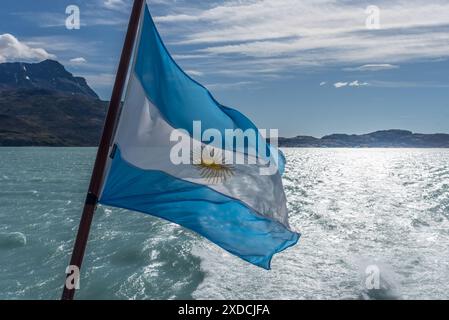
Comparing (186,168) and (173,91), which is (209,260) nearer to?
(186,168)

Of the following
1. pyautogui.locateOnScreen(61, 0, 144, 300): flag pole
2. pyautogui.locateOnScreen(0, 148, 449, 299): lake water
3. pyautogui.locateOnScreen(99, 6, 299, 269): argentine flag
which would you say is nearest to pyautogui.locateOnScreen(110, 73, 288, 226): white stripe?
pyautogui.locateOnScreen(99, 6, 299, 269): argentine flag

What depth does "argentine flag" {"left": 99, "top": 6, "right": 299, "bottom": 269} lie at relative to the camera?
6.31 metres

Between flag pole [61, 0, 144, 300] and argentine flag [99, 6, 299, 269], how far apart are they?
514 millimetres

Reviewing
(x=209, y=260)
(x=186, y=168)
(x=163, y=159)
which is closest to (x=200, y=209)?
(x=186, y=168)

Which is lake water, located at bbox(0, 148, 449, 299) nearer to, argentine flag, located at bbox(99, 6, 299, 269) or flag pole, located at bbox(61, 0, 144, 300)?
argentine flag, located at bbox(99, 6, 299, 269)

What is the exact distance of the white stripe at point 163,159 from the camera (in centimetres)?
627

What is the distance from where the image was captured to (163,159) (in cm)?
652

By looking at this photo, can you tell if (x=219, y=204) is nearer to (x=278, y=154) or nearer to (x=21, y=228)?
(x=278, y=154)

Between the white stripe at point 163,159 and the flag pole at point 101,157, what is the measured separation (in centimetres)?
55

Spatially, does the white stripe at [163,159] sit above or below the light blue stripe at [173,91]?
below

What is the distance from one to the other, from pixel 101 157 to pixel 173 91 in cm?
161

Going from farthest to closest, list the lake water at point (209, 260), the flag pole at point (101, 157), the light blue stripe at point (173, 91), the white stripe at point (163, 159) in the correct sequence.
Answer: the lake water at point (209, 260) < the light blue stripe at point (173, 91) < the white stripe at point (163, 159) < the flag pole at point (101, 157)

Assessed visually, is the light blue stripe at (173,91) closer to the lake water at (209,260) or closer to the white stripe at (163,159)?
the white stripe at (163,159)

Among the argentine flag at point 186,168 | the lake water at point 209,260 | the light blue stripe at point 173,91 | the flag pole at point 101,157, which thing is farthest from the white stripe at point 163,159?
the lake water at point 209,260
